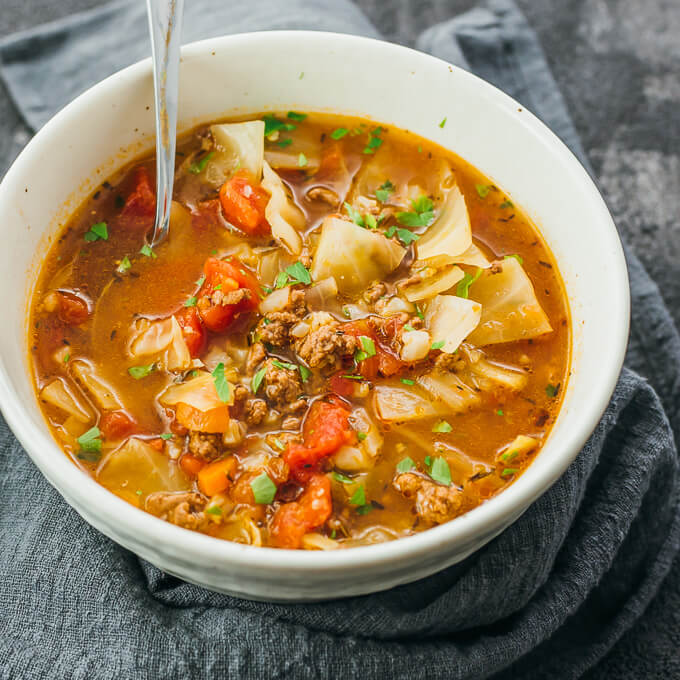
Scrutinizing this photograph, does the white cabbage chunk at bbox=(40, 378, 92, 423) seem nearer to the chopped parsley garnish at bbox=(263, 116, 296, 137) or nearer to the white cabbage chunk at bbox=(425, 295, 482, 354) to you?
the white cabbage chunk at bbox=(425, 295, 482, 354)

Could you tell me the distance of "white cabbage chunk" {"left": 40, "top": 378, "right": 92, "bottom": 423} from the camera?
10.2ft

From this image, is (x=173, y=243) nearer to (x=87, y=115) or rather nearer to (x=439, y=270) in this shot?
(x=87, y=115)

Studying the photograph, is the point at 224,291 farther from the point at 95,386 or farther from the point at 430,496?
the point at 430,496

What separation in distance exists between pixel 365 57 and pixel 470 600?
224 centimetres

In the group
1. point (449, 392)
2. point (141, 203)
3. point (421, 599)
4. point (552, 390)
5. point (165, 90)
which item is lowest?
point (421, 599)

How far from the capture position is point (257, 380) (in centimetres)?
318

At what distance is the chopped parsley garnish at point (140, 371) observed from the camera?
10.6ft

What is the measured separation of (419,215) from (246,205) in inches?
28.0

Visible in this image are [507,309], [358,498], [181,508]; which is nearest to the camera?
[181,508]

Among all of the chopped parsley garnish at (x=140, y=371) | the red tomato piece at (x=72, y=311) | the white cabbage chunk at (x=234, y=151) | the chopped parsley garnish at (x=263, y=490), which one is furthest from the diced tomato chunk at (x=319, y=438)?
the white cabbage chunk at (x=234, y=151)

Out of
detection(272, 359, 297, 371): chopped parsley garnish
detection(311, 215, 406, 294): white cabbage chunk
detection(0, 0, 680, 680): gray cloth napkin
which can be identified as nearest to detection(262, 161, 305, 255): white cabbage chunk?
detection(311, 215, 406, 294): white cabbage chunk

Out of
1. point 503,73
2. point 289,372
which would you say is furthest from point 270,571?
point 503,73

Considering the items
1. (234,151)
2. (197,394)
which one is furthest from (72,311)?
(234,151)

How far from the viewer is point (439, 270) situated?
11.4 feet
